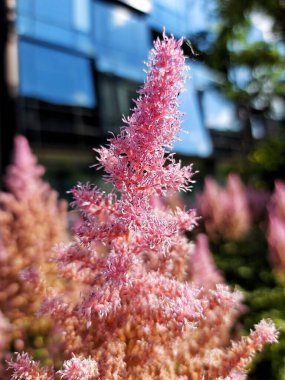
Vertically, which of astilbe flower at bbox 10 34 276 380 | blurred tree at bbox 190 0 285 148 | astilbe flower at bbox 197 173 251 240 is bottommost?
astilbe flower at bbox 10 34 276 380

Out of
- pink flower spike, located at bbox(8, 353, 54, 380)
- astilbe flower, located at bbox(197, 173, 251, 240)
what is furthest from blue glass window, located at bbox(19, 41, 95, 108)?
pink flower spike, located at bbox(8, 353, 54, 380)

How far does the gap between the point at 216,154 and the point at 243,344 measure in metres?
23.9

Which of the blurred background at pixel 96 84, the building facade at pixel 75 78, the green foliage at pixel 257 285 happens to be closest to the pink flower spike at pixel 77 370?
the green foliage at pixel 257 285

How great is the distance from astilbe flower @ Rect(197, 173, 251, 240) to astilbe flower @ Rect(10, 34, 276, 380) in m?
3.64

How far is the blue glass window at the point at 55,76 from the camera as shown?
19344mm

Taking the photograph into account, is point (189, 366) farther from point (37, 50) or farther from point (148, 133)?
point (37, 50)

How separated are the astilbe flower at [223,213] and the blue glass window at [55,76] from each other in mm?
14701

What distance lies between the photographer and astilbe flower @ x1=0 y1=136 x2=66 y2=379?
267 cm

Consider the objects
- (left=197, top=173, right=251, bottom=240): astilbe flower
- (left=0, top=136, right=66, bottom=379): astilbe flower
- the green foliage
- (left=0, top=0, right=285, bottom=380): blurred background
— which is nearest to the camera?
(left=0, top=136, right=66, bottom=379): astilbe flower

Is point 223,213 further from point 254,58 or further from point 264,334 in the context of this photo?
point 254,58

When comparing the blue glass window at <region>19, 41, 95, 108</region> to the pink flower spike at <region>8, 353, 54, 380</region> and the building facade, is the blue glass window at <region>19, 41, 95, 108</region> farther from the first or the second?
the pink flower spike at <region>8, 353, 54, 380</region>

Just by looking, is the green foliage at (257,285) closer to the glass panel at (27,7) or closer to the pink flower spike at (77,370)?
the pink flower spike at (77,370)

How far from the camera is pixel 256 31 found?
53.7 feet

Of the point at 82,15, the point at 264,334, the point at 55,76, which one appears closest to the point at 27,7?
the point at 82,15
